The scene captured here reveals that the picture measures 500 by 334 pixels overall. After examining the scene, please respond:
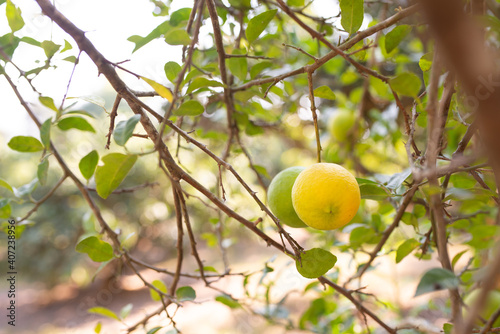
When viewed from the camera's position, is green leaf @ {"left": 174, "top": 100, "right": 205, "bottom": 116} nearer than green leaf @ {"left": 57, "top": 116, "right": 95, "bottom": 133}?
Yes

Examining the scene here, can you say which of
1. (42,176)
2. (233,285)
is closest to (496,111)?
(42,176)

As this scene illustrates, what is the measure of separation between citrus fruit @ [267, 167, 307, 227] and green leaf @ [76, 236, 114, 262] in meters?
0.28

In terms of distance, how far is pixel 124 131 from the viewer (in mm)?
364

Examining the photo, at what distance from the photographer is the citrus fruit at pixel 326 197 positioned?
0.42 m

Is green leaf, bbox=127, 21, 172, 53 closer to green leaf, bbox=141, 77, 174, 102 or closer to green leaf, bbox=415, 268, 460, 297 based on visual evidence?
green leaf, bbox=141, 77, 174, 102

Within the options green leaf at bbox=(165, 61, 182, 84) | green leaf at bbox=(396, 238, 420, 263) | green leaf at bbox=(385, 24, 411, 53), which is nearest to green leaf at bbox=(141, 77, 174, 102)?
green leaf at bbox=(165, 61, 182, 84)

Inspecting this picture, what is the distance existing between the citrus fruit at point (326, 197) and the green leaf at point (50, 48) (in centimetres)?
41

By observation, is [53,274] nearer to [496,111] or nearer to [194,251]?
[194,251]

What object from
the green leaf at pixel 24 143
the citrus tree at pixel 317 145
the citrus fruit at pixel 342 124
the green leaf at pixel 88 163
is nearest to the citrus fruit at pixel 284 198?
the citrus tree at pixel 317 145

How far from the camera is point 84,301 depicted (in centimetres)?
269

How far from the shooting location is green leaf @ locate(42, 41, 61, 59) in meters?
0.51

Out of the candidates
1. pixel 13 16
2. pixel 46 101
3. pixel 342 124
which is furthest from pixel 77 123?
pixel 342 124

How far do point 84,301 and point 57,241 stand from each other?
20.4 inches

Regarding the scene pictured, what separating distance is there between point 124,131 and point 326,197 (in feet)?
0.79
